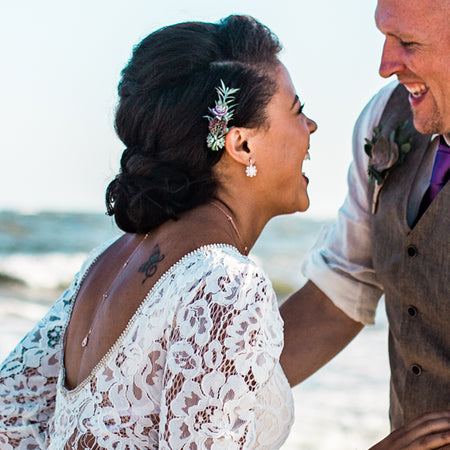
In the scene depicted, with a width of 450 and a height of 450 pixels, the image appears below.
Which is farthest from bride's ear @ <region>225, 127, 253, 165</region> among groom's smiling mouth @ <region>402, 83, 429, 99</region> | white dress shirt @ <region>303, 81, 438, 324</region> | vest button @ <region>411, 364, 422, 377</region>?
vest button @ <region>411, 364, 422, 377</region>

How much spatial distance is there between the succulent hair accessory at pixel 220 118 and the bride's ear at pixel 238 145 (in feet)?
0.09

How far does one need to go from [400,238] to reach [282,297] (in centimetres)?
955

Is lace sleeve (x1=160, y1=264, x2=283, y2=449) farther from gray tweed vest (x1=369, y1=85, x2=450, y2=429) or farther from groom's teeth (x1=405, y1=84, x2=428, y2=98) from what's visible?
groom's teeth (x1=405, y1=84, x2=428, y2=98)

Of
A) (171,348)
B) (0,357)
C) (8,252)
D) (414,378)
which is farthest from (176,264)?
(8,252)

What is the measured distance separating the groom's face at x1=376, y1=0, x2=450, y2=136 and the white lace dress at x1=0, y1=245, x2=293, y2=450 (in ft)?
2.84

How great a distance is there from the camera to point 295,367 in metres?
3.01

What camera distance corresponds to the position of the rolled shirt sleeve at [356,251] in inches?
115

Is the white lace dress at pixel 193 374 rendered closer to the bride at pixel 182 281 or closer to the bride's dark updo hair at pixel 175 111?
the bride at pixel 182 281

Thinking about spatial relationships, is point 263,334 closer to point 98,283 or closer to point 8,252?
point 98,283

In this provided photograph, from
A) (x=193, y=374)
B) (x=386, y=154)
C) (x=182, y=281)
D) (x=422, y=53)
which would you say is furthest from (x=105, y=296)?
(x=422, y=53)

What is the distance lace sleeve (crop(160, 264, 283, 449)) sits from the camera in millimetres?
1859

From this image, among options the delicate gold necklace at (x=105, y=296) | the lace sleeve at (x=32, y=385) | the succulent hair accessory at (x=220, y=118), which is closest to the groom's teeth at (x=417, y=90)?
the succulent hair accessory at (x=220, y=118)

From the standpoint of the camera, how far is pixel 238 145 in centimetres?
232

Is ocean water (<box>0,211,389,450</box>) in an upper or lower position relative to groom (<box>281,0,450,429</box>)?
lower
